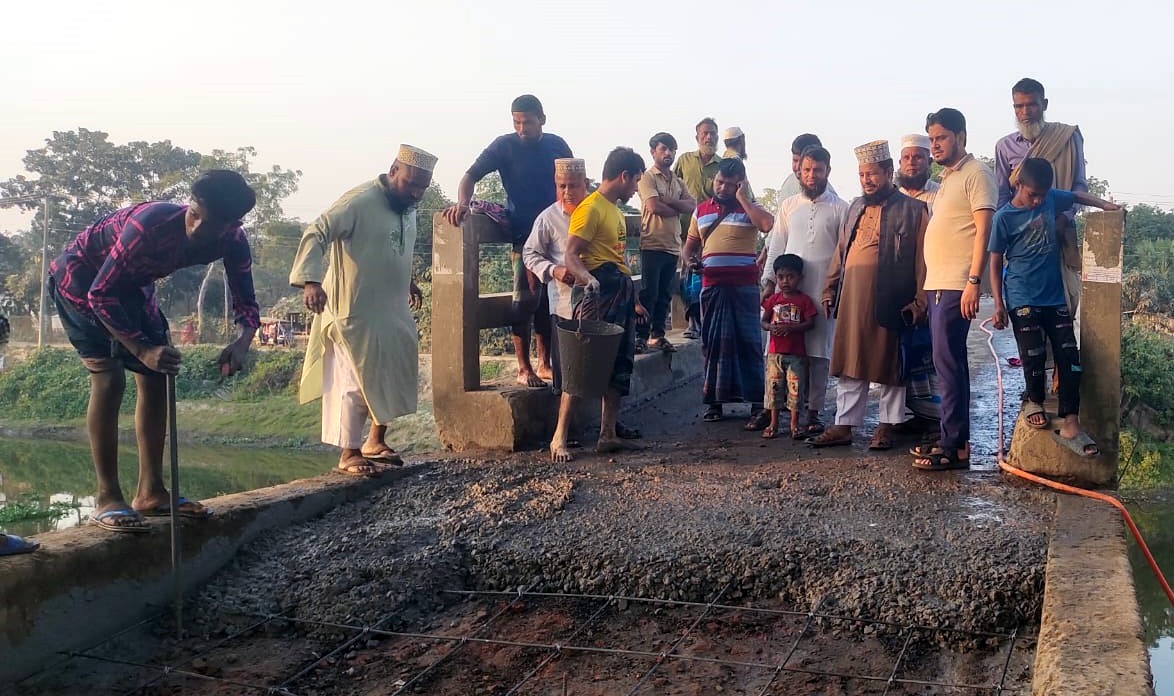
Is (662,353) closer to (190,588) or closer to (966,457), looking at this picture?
(966,457)

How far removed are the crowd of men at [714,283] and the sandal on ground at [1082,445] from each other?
0.01m

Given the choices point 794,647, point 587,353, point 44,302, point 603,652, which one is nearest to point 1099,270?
point 587,353

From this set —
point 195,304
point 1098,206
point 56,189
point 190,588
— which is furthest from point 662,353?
point 56,189

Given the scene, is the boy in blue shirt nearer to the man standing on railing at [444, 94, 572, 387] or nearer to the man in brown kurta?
the man in brown kurta

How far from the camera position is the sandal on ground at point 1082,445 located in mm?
4448

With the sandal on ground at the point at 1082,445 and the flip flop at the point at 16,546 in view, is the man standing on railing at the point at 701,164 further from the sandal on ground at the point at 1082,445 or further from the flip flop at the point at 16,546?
the flip flop at the point at 16,546

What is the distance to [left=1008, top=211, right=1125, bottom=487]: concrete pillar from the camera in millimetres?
4477

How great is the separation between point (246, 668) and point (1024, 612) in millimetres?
2560

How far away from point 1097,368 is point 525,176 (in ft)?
11.1

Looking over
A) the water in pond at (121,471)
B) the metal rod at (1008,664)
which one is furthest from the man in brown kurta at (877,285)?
the water in pond at (121,471)

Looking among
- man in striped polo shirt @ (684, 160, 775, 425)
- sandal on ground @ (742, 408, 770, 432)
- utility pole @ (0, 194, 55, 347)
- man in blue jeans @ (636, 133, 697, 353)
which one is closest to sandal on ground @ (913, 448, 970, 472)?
sandal on ground @ (742, 408, 770, 432)

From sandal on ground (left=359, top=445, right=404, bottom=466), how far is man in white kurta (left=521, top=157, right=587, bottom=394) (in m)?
1.03

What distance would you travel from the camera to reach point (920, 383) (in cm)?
533

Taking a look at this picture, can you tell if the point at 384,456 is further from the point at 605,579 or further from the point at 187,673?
the point at 187,673
